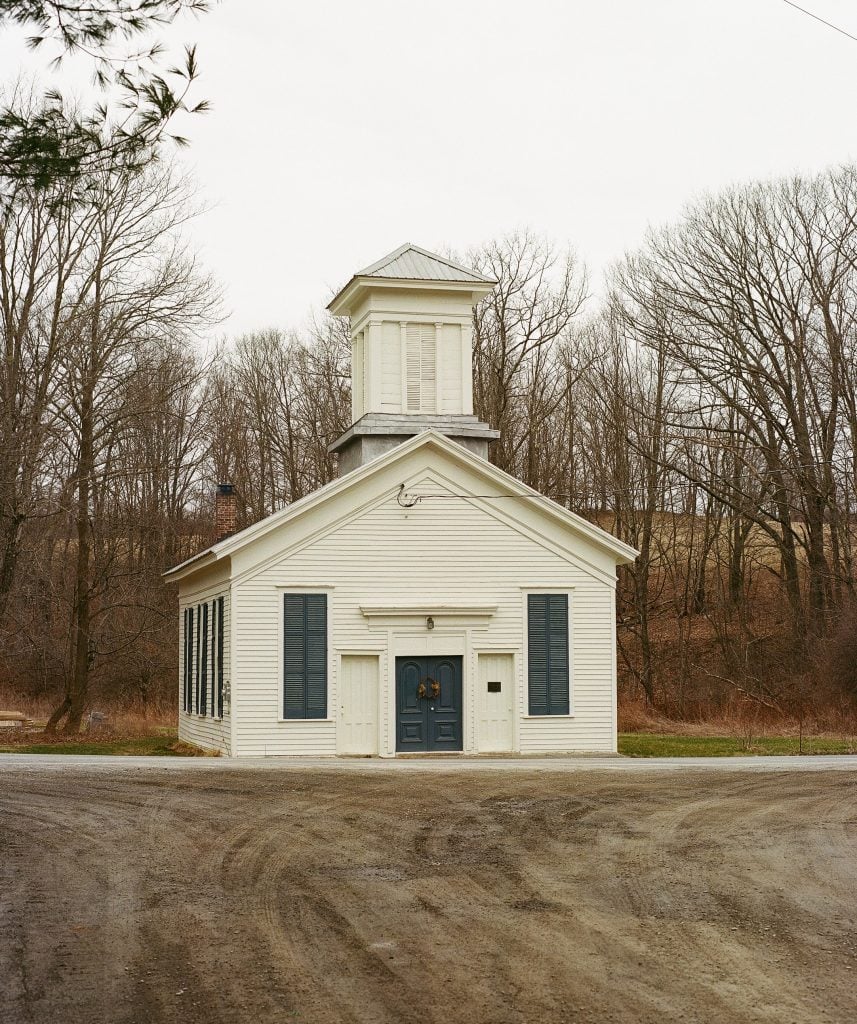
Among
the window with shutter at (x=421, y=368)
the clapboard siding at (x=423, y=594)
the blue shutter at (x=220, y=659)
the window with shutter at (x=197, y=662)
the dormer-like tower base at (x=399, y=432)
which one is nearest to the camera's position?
the clapboard siding at (x=423, y=594)

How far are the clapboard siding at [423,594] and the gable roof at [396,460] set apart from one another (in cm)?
41

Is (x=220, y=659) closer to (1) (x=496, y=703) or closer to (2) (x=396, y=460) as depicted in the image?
(2) (x=396, y=460)

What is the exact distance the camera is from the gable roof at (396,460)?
24719mm

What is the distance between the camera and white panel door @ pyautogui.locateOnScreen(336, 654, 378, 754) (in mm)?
25281

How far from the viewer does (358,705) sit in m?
25.4

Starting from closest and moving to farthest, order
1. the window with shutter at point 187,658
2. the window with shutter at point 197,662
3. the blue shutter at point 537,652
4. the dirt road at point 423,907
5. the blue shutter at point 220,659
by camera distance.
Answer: the dirt road at point 423,907 < the blue shutter at point 220,659 < the blue shutter at point 537,652 < the window with shutter at point 197,662 < the window with shutter at point 187,658

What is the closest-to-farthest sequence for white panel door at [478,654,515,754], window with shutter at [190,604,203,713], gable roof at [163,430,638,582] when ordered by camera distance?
gable roof at [163,430,638,582] → white panel door at [478,654,515,754] → window with shutter at [190,604,203,713]

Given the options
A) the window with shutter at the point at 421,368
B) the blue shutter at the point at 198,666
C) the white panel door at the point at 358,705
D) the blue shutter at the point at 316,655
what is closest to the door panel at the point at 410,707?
the white panel door at the point at 358,705

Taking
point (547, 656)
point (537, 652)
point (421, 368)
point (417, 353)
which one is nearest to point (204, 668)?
point (537, 652)

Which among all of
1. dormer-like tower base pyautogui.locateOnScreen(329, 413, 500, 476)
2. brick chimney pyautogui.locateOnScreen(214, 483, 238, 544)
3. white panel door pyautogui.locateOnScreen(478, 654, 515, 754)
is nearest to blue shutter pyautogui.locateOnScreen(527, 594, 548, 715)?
white panel door pyautogui.locateOnScreen(478, 654, 515, 754)

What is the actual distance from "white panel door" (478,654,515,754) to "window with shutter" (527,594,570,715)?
411mm

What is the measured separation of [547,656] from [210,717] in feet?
22.6

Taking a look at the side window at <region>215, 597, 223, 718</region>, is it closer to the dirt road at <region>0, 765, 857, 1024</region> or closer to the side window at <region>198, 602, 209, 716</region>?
the side window at <region>198, 602, 209, 716</region>

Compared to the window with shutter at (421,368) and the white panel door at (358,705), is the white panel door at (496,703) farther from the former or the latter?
the window with shutter at (421,368)
